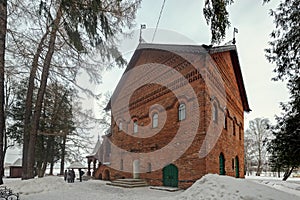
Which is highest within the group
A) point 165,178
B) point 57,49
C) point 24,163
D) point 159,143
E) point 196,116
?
point 57,49

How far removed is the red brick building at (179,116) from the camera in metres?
12.1

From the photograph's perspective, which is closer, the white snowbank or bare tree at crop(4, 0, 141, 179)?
bare tree at crop(4, 0, 141, 179)

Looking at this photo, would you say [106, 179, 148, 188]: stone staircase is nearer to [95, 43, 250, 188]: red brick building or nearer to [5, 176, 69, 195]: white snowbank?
[95, 43, 250, 188]: red brick building

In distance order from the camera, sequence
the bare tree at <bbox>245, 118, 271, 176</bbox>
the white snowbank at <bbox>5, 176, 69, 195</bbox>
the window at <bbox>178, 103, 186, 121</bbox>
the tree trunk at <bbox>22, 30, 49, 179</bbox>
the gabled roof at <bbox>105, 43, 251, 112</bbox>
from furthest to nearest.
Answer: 1. the bare tree at <bbox>245, 118, 271, 176</bbox>
2. the window at <bbox>178, 103, 186, 121</bbox>
3. the gabled roof at <bbox>105, 43, 251, 112</bbox>
4. the tree trunk at <bbox>22, 30, 49, 179</bbox>
5. the white snowbank at <bbox>5, 176, 69, 195</bbox>

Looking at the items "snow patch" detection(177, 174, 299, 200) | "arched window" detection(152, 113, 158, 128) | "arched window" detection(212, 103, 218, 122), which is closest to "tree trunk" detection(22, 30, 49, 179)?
"arched window" detection(152, 113, 158, 128)

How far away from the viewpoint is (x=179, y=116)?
13258mm

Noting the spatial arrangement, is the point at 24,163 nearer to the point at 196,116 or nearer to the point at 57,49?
the point at 57,49

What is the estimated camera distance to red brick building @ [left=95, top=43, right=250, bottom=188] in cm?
1206

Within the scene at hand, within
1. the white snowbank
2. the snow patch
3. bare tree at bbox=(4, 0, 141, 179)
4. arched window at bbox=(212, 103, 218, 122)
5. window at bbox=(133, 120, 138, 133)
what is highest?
bare tree at bbox=(4, 0, 141, 179)

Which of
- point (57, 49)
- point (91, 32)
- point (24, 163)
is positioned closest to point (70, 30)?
point (91, 32)

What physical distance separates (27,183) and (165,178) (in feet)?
21.1

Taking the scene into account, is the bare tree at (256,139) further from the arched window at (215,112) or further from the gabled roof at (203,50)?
the arched window at (215,112)

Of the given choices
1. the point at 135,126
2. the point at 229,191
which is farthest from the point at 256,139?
the point at 229,191

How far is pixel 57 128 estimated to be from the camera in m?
20.8
